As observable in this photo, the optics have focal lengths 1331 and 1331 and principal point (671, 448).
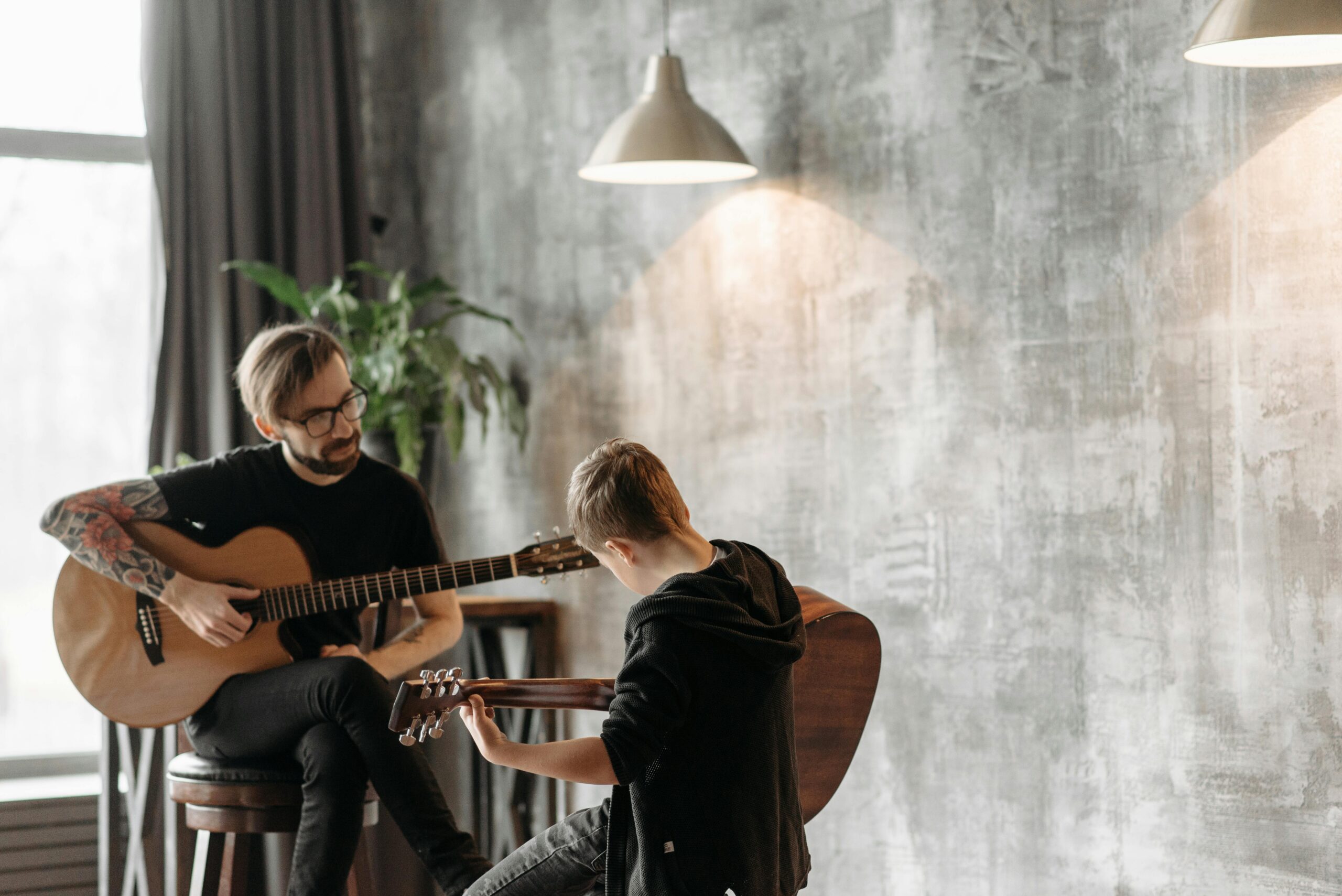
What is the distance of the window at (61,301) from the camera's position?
3.48 m

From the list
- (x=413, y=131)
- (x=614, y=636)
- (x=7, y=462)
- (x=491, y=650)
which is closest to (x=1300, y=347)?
(x=614, y=636)

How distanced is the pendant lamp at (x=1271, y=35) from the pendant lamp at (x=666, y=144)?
3.06 ft

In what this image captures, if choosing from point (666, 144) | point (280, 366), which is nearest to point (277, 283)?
point (280, 366)

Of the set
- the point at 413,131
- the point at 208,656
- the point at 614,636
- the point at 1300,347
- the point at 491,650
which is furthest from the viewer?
the point at 413,131

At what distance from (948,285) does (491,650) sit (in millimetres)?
1585

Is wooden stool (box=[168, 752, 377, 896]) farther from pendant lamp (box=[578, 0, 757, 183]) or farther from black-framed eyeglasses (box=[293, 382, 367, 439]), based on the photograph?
pendant lamp (box=[578, 0, 757, 183])

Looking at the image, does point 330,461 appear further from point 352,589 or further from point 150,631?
point 150,631

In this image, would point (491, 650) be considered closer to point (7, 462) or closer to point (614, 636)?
point (614, 636)

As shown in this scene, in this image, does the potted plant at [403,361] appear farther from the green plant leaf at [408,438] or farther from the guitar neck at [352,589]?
the guitar neck at [352,589]

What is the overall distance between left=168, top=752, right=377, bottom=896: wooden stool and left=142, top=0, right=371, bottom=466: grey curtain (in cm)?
148

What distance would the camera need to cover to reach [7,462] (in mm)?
3484

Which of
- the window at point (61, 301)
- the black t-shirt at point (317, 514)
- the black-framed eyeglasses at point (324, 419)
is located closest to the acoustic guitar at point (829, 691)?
the black t-shirt at point (317, 514)

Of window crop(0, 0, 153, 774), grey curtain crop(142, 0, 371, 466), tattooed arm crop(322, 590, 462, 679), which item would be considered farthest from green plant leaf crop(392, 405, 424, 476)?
tattooed arm crop(322, 590, 462, 679)

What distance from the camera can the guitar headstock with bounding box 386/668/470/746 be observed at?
1.52 metres
